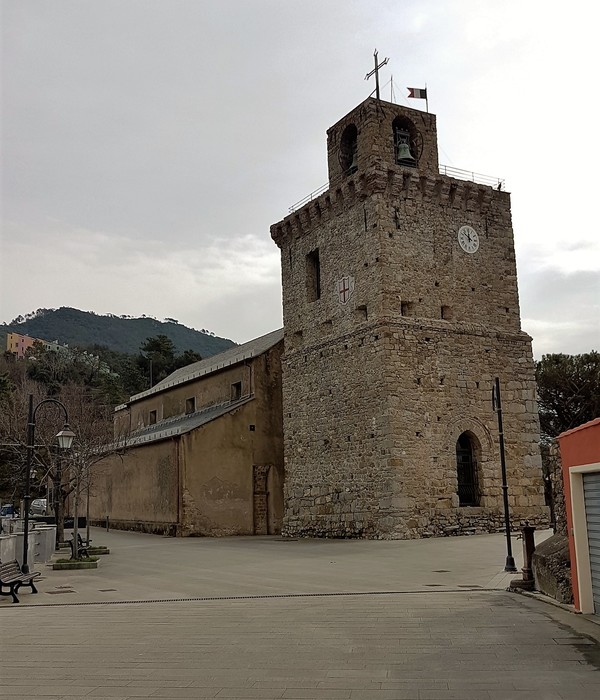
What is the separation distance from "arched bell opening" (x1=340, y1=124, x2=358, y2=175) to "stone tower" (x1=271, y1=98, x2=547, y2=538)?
6cm

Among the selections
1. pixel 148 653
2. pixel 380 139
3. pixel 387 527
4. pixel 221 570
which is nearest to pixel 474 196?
pixel 380 139

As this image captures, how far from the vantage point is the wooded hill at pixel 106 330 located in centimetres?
16375

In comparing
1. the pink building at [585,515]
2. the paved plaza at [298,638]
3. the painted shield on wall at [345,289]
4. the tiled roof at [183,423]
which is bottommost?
the paved plaza at [298,638]

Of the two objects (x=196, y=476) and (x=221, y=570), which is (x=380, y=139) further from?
(x=221, y=570)

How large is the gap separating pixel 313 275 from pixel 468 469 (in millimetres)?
10680

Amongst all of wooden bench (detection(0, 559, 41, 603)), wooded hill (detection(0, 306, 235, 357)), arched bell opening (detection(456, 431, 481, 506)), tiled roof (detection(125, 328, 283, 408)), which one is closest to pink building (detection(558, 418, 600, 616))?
wooden bench (detection(0, 559, 41, 603))

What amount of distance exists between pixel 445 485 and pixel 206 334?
575ft

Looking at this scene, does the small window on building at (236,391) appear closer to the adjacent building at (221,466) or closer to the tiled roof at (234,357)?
the adjacent building at (221,466)

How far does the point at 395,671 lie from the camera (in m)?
7.30

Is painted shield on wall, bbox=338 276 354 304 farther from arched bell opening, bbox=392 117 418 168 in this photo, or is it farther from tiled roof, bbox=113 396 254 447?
tiled roof, bbox=113 396 254 447

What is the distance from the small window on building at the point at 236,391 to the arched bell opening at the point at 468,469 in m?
12.6

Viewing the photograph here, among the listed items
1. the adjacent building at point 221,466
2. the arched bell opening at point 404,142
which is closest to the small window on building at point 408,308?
the arched bell opening at point 404,142

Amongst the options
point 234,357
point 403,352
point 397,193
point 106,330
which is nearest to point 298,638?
point 403,352

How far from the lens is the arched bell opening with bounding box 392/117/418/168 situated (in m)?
29.4
